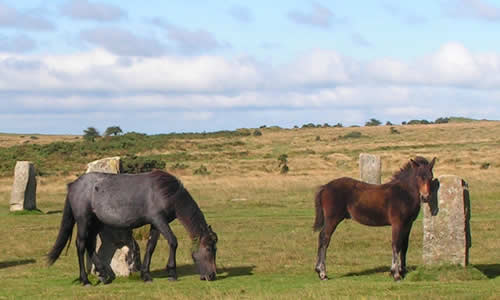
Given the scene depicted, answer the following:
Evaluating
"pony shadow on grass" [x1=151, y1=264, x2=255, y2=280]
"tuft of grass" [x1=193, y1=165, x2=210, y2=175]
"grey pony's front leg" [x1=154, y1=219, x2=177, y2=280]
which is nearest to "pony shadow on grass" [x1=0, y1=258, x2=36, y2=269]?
"pony shadow on grass" [x1=151, y1=264, x2=255, y2=280]

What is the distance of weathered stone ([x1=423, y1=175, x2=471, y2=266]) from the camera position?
1512cm

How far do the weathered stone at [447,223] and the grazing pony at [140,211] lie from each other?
4112 mm

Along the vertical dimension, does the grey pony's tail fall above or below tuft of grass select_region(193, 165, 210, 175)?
above

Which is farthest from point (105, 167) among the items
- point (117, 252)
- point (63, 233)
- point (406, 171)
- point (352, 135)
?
point (352, 135)

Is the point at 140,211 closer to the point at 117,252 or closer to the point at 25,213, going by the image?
the point at 117,252

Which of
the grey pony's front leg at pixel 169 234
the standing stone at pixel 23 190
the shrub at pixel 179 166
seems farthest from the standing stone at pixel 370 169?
the shrub at pixel 179 166

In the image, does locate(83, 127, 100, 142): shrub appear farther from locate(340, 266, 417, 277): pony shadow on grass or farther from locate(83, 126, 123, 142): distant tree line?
locate(340, 266, 417, 277): pony shadow on grass

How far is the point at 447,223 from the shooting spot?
15211 millimetres

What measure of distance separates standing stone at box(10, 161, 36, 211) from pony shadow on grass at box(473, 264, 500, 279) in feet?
65.3

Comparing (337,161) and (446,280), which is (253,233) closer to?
(446,280)

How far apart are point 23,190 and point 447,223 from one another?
20.8 m

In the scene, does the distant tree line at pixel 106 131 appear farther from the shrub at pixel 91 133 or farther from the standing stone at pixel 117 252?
the standing stone at pixel 117 252

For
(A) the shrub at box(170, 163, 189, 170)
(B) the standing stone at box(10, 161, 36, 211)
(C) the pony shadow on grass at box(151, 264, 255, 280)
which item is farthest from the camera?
(A) the shrub at box(170, 163, 189, 170)

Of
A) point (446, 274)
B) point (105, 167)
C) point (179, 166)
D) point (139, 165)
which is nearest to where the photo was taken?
point (446, 274)
